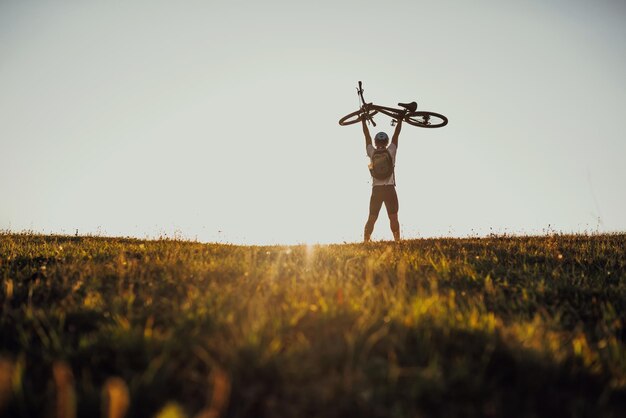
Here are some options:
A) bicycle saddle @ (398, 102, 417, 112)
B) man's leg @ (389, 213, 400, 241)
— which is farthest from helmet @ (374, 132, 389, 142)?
man's leg @ (389, 213, 400, 241)

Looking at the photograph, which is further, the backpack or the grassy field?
the backpack

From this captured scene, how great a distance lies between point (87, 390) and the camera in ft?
6.16

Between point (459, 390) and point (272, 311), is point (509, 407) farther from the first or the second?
point (272, 311)

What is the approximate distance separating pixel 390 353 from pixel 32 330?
2.49 meters

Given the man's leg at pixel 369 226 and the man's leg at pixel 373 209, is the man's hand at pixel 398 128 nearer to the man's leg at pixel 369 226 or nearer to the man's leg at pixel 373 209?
the man's leg at pixel 373 209

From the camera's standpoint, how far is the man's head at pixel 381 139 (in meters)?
11.4

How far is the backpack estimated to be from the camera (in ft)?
36.6

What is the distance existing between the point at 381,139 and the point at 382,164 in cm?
82

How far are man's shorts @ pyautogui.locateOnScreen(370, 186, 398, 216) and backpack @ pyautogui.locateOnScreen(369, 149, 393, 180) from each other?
357 millimetres

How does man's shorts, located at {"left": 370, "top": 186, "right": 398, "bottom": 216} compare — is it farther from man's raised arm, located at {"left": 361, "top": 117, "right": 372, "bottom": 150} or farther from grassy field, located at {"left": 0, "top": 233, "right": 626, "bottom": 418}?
grassy field, located at {"left": 0, "top": 233, "right": 626, "bottom": 418}

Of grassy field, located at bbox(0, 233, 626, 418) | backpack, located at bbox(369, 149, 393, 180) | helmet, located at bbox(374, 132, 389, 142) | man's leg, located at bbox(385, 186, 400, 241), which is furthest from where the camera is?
helmet, located at bbox(374, 132, 389, 142)

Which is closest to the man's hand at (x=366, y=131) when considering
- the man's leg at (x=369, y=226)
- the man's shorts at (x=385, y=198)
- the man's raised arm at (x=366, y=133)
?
the man's raised arm at (x=366, y=133)

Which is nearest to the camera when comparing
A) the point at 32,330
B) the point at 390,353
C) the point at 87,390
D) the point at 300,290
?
the point at 87,390

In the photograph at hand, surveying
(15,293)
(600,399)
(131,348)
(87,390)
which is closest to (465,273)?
(600,399)
